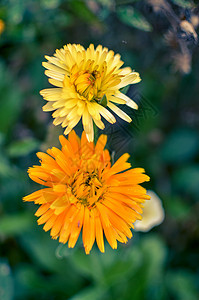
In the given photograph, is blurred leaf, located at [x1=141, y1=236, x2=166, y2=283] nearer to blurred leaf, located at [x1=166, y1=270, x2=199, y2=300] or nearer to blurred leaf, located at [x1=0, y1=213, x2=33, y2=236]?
blurred leaf, located at [x1=166, y1=270, x2=199, y2=300]

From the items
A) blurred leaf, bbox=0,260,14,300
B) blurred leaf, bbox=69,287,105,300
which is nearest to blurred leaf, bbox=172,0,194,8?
blurred leaf, bbox=69,287,105,300

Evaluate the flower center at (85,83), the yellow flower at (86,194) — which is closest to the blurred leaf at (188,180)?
the yellow flower at (86,194)

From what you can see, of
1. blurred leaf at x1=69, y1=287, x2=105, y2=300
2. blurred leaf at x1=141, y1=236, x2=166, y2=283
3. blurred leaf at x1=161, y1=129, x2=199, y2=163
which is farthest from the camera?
blurred leaf at x1=161, y1=129, x2=199, y2=163

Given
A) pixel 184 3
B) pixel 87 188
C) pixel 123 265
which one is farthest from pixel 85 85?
pixel 123 265

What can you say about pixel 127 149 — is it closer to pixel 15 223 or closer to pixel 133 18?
pixel 133 18

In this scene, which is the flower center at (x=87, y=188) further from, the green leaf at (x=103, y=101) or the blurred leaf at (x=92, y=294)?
the blurred leaf at (x=92, y=294)
